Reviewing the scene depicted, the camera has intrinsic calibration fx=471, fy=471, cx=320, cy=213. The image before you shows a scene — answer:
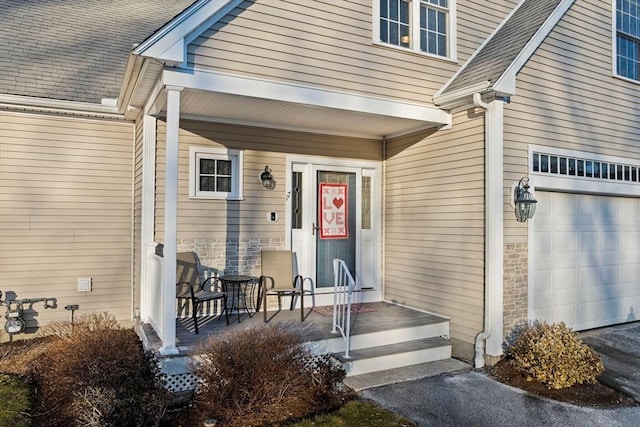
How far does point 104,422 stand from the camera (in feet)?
11.2

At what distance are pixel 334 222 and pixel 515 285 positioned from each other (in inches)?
104

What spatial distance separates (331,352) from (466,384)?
1444 mm

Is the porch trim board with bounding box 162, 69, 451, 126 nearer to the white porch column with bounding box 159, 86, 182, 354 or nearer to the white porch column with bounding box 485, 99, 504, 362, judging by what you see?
the white porch column with bounding box 159, 86, 182, 354

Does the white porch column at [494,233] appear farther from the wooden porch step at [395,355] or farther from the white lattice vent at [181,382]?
the white lattice vent at [181,382]

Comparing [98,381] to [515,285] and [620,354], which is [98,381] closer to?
[515,285]

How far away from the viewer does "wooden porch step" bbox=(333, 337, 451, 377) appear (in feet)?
16.5

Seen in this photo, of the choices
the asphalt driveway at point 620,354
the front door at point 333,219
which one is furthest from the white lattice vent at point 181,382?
the asphalt driveway at point 620,354

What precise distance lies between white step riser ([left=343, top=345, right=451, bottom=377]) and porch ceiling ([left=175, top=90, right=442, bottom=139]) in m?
2.87

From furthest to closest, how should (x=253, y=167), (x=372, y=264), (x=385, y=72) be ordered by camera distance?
(x=372, y=264) < (x=253, y=167) < (x=385, y=72)

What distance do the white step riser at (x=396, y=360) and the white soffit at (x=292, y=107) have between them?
286cm

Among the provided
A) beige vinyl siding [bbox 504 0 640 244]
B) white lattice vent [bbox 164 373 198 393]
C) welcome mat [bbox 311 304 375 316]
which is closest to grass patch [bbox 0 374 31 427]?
white lattice vent [bbox 164 373 198 393]

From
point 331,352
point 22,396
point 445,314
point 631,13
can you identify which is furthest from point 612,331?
point 22,396

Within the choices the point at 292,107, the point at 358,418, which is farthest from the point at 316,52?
the point at 358,418

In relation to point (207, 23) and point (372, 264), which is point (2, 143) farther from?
point (372, 264)
